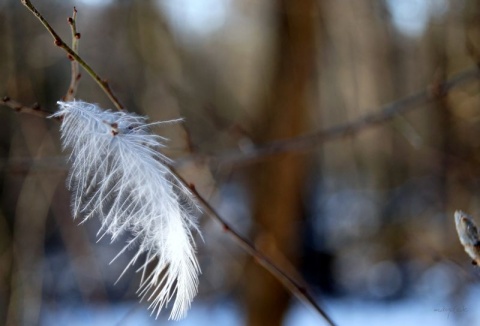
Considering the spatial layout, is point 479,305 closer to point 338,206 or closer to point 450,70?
point 450,70

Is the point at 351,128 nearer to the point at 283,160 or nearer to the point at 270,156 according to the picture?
the point at 270,156

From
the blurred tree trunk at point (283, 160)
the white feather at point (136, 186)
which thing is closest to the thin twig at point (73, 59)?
the white feather at point (136, 186)

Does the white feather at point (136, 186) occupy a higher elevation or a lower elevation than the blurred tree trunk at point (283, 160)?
lower

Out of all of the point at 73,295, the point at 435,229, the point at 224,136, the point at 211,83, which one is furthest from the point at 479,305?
the point at 211,83

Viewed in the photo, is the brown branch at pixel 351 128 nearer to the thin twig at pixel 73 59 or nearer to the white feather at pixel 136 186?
the thin twig at pixel 73 59

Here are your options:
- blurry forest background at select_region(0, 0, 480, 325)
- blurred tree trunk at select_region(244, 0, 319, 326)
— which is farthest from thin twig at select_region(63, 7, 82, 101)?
blurred tree trunk at select_region(244, 0, 319, 326)

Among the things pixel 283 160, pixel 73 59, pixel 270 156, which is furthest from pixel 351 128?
pixel 283 160
